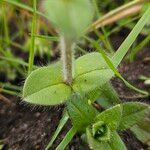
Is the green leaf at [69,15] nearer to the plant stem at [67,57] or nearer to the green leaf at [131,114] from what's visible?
the plant stem at [67,57]

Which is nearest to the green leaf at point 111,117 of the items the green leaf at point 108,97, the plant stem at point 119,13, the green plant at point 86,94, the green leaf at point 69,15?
the green plant at point 86,94

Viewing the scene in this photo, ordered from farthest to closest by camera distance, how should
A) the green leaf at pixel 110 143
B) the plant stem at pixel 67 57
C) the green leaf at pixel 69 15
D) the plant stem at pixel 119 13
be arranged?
the plant stem at pixel 119 13
the green leaf at pixel 110 143
the plant stem at pixel 67 57
the green leaf at pixel 69 15

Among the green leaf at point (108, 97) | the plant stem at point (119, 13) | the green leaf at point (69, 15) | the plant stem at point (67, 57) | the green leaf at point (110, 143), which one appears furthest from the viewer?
the plant stem at point (119, 13)

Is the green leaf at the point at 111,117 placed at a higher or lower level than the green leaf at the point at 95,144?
higher

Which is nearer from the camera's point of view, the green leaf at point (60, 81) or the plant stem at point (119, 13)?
the green leaf at point (60, 81)

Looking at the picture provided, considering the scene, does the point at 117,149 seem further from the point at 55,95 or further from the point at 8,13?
the point at 8,13

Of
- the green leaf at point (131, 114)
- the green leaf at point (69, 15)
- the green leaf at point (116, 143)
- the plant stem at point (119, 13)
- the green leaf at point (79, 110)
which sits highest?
the plant stem at point (119, 13)
